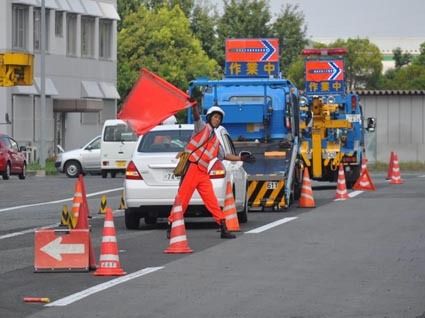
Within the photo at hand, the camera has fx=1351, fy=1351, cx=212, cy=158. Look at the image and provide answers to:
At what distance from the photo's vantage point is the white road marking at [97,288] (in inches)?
506

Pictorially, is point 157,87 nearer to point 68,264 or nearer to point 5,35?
point 68,264

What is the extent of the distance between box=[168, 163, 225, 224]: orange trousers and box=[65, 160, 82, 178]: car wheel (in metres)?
30.3

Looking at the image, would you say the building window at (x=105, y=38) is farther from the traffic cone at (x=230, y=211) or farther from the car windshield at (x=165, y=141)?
the traffic cone at (x=230, y=211)

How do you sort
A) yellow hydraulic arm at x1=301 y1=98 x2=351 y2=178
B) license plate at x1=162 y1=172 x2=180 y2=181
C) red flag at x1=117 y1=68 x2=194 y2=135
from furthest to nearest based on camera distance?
yellow hydraulic arm at x1=301 y1=98 x2=351 y2=178
license plate at x1=162 y1=172 x2=180 y2=181
red flag at x1=117 y1=68 x2=194 y2=135

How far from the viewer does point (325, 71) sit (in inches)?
1496

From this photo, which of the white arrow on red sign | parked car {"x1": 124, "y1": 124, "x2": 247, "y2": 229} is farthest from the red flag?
the white arrow on red sign

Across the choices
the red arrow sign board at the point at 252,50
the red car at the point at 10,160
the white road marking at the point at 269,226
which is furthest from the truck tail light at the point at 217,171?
the red car at the point at 10,160

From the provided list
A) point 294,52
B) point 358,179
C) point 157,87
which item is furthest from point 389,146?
point 157,87

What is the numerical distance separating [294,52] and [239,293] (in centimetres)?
8271

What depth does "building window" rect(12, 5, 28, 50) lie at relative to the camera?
62562 millimetres

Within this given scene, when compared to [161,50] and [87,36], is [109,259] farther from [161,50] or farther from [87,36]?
[161,50]

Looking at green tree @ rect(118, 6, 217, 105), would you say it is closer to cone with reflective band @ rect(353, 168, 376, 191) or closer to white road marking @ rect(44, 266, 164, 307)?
cone with reflective band @ rect(353, 168, 376, 191)

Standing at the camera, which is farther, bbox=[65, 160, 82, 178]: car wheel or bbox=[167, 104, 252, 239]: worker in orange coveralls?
bbox=[65, 160, 82, 178]: car wheel

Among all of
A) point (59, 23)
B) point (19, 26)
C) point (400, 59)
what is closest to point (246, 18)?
point (59, 23)
